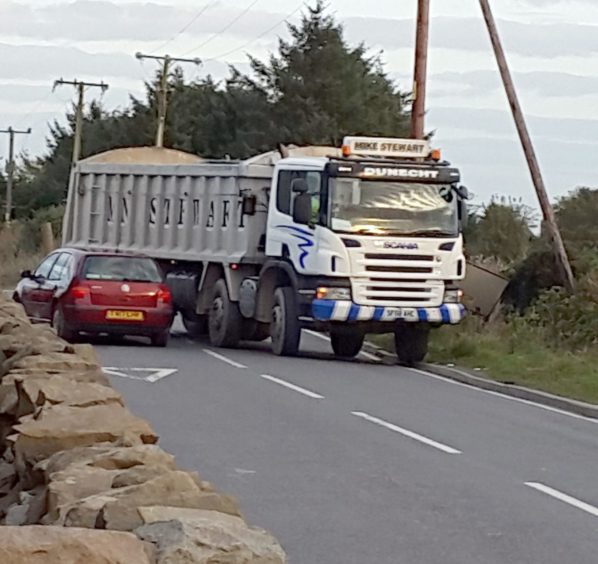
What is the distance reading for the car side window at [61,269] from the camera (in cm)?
2484

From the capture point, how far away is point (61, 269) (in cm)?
2519

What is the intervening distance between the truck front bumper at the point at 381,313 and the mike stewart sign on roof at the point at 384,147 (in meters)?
2.42

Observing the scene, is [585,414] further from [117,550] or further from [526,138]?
[117,550]

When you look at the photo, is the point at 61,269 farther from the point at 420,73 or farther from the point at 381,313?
the point at 420,73

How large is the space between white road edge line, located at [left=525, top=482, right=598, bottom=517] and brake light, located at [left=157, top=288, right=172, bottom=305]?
1298 cm

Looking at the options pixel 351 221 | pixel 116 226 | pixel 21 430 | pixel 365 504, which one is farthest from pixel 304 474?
pixel 116 226

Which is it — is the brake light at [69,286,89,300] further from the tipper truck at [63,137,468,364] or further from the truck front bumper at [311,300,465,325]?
the truck front bumper at [311,300,465,325]

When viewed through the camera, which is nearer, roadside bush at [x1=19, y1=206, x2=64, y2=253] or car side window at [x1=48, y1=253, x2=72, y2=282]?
car side window at [x1=48, y1=253, x2=72, y2=282]

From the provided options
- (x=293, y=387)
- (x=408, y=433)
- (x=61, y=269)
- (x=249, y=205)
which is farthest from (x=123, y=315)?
(x=408, y=433)

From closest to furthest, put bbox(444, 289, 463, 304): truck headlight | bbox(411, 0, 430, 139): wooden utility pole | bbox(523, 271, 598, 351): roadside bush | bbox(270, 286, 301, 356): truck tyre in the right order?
bbox(270, 286, 301, 356): truck tyre, bbox(444, 289, 463, 304): truck headlight, bbox(523, 271, 598, 351): roadside bush, bbox(411, 0, 430, 139): wooden utility pole

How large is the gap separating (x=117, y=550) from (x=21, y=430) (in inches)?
131

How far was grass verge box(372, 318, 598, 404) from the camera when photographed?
21438mm

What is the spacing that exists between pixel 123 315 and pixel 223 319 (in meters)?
2.01

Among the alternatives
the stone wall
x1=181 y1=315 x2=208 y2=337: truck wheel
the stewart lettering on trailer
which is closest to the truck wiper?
the stewart lettering on trailer
